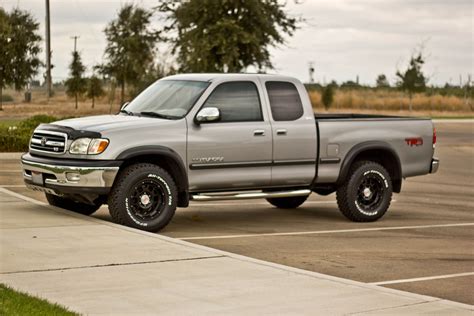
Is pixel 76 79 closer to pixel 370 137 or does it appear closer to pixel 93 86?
pixel 93 86

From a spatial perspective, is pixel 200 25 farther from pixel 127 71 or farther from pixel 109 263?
pixel 109 263

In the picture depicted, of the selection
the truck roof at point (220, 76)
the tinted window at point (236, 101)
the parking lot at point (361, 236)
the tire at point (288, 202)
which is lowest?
the parking lot at point (361, 236)

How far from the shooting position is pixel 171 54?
5809 centimetres

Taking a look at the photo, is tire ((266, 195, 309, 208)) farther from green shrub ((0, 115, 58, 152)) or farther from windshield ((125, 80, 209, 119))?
green shrub ((0, 115, 58, 152))

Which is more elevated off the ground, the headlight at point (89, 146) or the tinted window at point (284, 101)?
the tinted window at point (284, 101)

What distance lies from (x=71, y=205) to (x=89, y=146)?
5.82 feet

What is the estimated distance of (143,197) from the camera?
577 inches

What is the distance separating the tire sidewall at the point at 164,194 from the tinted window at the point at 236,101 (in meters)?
1.28

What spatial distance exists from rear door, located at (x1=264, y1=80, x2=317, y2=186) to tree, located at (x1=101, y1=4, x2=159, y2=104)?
149ft

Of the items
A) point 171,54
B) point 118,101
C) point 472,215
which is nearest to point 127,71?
point 171,54

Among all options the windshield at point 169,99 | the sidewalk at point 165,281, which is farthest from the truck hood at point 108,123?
the sidewalk at point 165,281

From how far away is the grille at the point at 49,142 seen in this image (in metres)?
14.7

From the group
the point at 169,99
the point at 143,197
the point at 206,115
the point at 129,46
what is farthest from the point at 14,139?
the point at 129,46

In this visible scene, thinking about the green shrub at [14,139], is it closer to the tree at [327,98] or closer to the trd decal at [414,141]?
the trd decal at [414,141]
